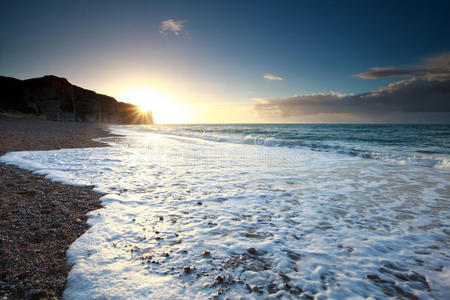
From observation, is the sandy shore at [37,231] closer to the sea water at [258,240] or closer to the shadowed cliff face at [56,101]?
the sea water at [258,240]

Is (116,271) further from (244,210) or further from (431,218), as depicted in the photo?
(431,218)

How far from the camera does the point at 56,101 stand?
226ft

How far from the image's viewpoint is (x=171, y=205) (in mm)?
4359

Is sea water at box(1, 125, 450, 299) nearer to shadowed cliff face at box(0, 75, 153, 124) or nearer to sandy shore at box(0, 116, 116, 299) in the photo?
sandy shore at box(0, 116, 116, 299)

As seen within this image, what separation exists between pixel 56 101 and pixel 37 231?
8882 cm

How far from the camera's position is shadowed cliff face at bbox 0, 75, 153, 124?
56812 millimetres

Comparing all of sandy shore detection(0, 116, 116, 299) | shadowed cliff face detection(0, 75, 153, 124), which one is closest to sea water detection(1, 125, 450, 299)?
sandy shore detection(0, 116, 116, 299)

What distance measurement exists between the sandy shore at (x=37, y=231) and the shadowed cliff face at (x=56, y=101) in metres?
70.8

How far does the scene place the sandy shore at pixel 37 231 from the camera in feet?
6.76

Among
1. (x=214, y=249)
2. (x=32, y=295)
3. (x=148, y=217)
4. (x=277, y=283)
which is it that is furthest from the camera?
(x=148, y=217)

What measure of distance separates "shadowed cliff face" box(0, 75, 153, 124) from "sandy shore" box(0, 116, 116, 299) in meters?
70.8

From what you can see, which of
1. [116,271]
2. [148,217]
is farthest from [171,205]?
[116,271]

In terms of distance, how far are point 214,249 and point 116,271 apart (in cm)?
126

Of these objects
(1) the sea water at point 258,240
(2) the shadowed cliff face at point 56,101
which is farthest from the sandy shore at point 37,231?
(2) the shadowed cliff face at point 56,101
